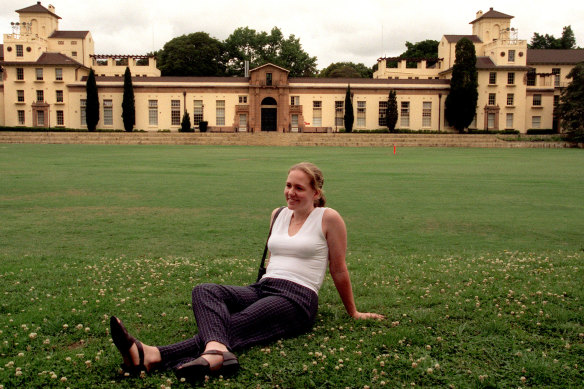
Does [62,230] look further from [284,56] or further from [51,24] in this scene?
[284,56]

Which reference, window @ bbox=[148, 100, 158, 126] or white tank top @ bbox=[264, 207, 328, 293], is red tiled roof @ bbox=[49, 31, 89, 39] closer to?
window @ bbox=[148, 100, 158, 126]

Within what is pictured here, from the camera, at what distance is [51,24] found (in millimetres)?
64188

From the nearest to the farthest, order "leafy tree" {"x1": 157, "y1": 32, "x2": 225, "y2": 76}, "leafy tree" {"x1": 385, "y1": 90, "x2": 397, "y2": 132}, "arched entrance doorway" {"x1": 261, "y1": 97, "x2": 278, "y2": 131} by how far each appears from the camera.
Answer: "leafy tree" {"x1": 385, "y1": 90, "x2": 397, "y2": 132} → "arched entrance doorway" {"x1": 261, "y1": 97, "x2": 278, "y2": 131} → "leafy tree" {"x1": 157, "y1": 32, "x2": 225, "y2": 76}

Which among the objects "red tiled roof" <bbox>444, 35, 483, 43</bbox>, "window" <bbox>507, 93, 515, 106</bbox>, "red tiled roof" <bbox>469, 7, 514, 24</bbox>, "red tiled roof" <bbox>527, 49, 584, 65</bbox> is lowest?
"window" <bbox>507, 93, 515, 106</bbox>

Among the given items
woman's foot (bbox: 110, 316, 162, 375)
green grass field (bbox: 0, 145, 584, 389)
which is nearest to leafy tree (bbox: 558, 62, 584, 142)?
green grass field (bbox: 0, 145, 584, 389)

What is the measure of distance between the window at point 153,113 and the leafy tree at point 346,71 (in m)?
40.1

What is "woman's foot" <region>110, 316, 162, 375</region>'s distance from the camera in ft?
10.7

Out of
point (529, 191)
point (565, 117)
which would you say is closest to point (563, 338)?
point (529, 191)

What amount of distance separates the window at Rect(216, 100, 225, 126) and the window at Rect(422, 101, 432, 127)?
21831mm

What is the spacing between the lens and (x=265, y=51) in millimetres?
86062

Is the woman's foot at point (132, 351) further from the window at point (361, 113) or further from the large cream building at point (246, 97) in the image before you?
the window at point (361, 113)

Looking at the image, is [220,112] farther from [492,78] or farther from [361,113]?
[492,78]

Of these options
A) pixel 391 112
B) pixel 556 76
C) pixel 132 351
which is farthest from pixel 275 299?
pixel 556 76

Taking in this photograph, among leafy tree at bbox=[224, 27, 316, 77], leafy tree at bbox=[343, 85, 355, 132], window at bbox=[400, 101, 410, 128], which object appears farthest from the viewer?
leafy tree at bbox=[224, 27, 316, 77]
